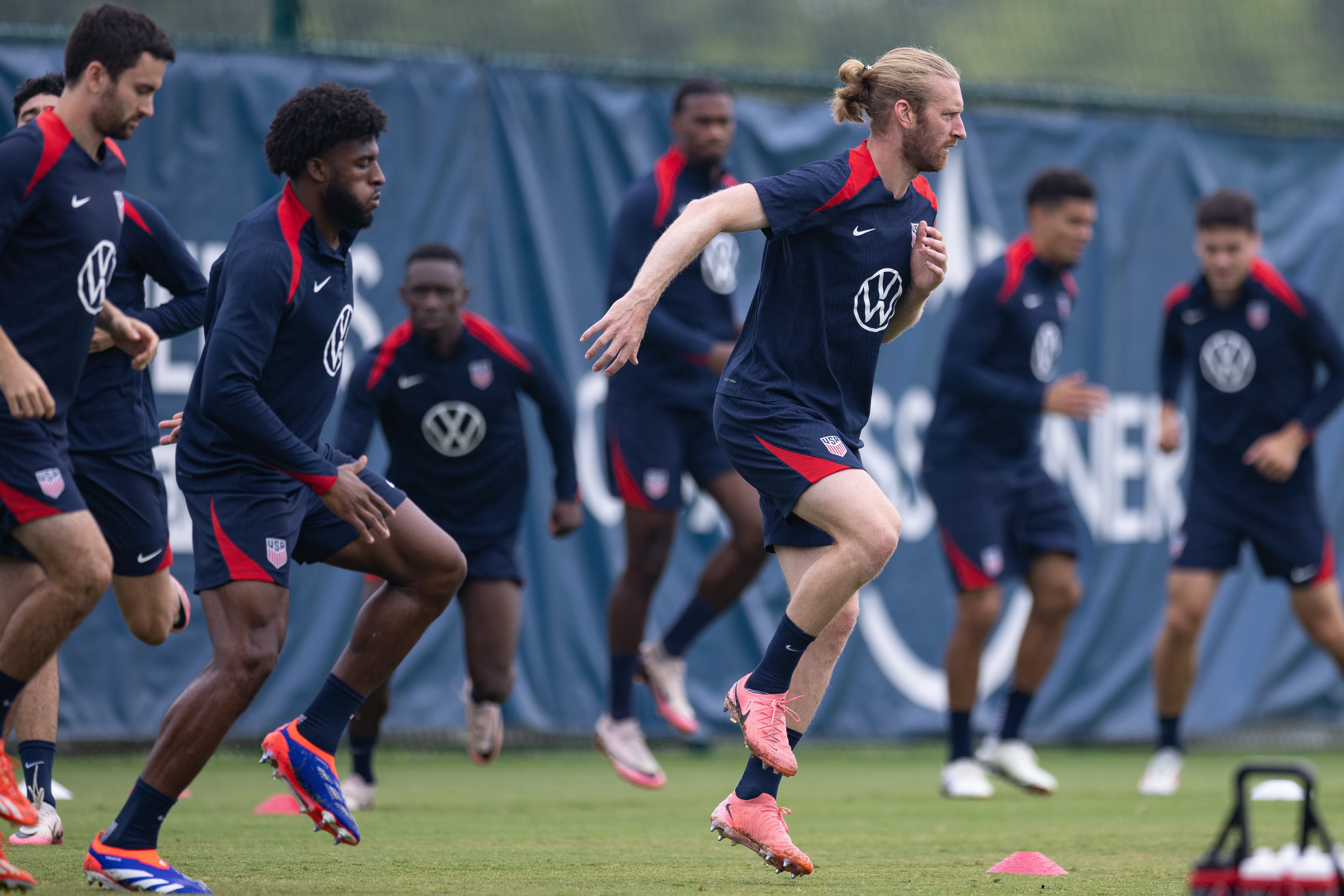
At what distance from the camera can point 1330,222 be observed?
1093 centimetres

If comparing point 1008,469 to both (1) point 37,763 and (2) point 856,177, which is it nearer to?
(2) point 856,177

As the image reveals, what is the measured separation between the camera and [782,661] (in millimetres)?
4645

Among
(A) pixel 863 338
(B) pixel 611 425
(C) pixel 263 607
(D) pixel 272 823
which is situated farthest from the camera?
(B) pixel 611 425

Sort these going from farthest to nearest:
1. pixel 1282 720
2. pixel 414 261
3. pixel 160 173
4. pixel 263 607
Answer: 1. pixel 1282 720
2. pixel 160 173
3. pixel 414 261
4. pixel 263 607

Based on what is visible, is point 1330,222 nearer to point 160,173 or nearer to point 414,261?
point 414,261

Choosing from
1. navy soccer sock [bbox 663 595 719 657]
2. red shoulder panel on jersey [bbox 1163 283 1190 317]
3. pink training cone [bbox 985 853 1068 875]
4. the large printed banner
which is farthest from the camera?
the large printed banner

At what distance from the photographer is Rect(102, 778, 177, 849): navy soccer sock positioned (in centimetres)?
408

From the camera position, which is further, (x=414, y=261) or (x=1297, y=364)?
(x=1297, y=364)

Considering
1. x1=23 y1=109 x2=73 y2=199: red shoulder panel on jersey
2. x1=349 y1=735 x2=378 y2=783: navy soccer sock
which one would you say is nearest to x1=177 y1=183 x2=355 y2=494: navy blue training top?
x1=23 y1=109 x2=73 y2=199: red shoulder panel on jersey

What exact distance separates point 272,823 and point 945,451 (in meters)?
3.63

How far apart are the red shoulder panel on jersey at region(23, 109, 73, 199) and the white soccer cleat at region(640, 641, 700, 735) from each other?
4.21 meters

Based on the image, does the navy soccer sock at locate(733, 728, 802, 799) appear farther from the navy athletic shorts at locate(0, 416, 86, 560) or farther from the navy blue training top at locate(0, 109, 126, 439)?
the navy blue training top at locate(0, 109, 126, 439)

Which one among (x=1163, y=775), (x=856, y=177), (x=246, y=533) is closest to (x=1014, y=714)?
(x=1163, y=775)

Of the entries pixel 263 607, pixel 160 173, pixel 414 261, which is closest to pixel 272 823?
pixel 263 607
